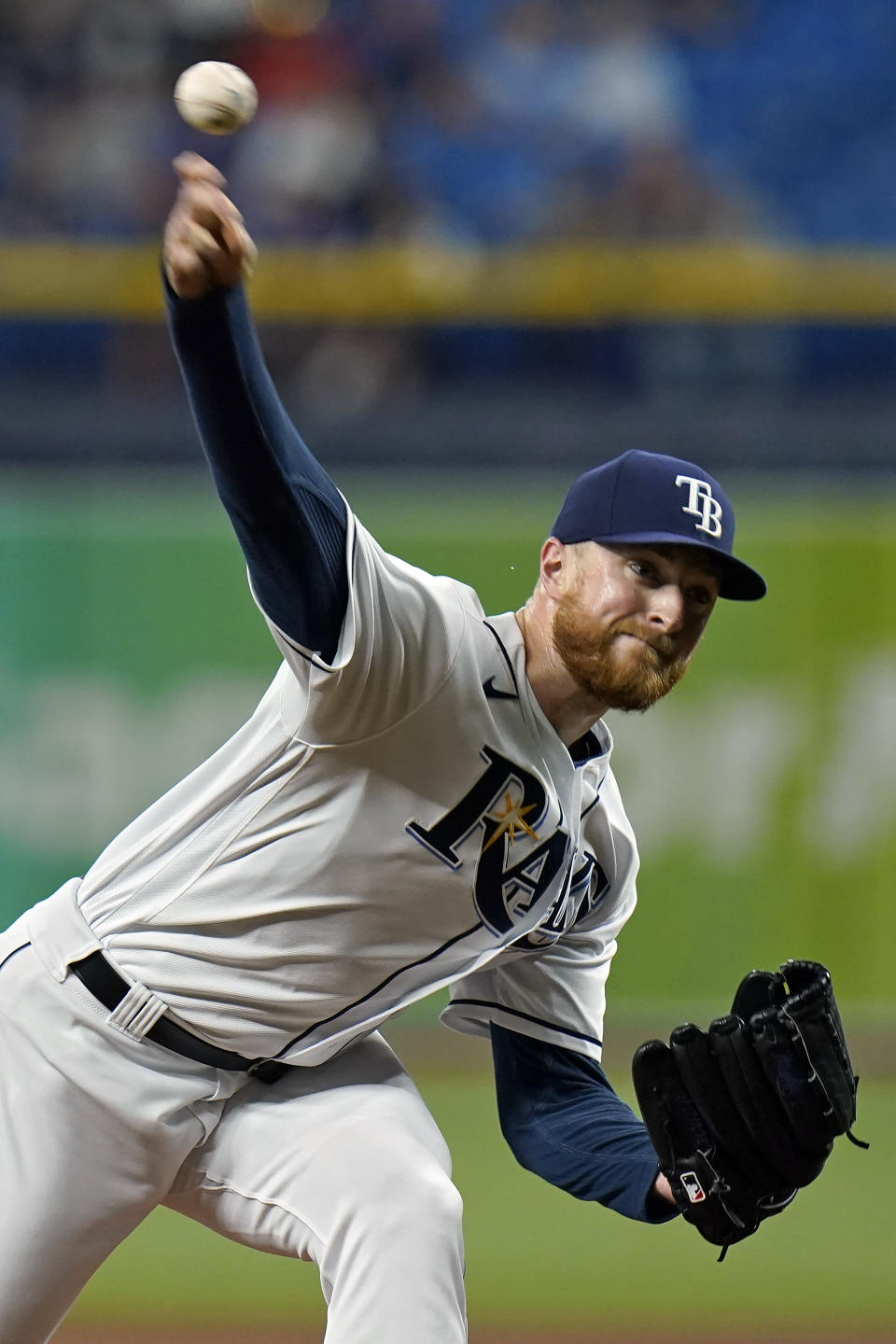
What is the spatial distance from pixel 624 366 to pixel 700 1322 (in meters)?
4.25

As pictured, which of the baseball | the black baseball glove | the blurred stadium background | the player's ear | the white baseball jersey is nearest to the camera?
the baseball

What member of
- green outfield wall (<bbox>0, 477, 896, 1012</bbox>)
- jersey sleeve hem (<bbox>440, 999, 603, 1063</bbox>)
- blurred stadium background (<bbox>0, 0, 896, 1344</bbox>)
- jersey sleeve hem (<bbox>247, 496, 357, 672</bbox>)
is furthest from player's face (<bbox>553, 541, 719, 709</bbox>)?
green outfield wall (<bbox>0, 477, 896, 1012</bbox>)

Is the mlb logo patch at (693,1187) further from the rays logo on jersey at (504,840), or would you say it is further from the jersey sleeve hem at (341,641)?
the jersey sleeve hem at (341,641)

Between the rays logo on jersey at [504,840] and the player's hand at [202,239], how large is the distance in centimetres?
84

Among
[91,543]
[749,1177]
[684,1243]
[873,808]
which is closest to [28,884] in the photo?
[91,543]

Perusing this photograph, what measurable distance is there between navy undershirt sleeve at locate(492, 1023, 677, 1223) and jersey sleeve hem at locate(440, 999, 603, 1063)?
0.05ft

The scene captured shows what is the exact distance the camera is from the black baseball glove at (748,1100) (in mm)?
2627

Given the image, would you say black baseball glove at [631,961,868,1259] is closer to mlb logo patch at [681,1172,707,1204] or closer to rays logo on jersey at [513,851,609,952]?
mlb logo patch at [681,1172,707,1204]

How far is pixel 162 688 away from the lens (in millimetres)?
6105

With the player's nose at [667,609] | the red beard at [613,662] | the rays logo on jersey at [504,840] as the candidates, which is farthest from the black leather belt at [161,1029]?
the player's nose at [667,609]

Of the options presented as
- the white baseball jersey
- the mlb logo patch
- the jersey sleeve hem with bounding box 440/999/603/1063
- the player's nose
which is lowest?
the mlb logo patch

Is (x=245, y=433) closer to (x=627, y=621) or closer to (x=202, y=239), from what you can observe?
(x=202, y=239)

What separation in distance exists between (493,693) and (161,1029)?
73cm

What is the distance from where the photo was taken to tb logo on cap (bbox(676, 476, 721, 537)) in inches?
106
